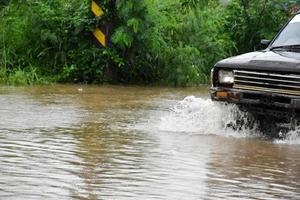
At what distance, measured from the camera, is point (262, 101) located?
28.1 feet

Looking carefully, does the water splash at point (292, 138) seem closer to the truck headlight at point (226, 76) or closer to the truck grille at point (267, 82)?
the truck grille at point (267, 82)

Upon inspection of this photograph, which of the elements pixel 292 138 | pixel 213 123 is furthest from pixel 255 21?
pixel 292 138

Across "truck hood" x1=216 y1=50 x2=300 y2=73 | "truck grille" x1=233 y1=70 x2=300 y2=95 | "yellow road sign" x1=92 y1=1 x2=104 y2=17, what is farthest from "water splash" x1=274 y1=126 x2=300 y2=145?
"yellow road sign" x1=92 y1=1 x2=104 y2=17

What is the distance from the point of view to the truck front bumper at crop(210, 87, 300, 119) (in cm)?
835

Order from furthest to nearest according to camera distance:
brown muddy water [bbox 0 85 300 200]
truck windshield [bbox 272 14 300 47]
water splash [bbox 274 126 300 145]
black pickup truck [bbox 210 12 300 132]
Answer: truck windshield [bbox 272 14 300 47] < black pickup truck [bbox 210 12 300 132] < water splash [bbox 274 126 300 145] < brown muddy water [bbox 0 85 300 200]

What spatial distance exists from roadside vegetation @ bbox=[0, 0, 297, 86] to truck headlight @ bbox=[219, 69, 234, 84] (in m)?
6.30

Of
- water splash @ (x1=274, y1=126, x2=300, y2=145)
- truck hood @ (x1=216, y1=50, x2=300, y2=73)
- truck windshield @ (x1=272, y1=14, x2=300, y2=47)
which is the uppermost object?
truck windshield @ (x1=272, y1=14, x2=300, y2=47)

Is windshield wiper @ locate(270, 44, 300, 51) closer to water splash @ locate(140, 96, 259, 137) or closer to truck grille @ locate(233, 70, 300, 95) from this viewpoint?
truck grille @ locate(233, 70, 300, 95)

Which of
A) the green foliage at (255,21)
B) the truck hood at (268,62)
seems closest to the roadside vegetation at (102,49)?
the green foliage at (255,21)

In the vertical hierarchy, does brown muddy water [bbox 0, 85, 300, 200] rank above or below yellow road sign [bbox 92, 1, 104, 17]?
below

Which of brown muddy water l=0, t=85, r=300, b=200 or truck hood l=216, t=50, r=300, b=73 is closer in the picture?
brown muddy water l=0, t=85, r=300, b=200

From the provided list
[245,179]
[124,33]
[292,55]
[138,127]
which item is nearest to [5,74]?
[124,33]

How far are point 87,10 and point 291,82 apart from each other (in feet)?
27.3

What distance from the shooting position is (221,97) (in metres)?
8.88
